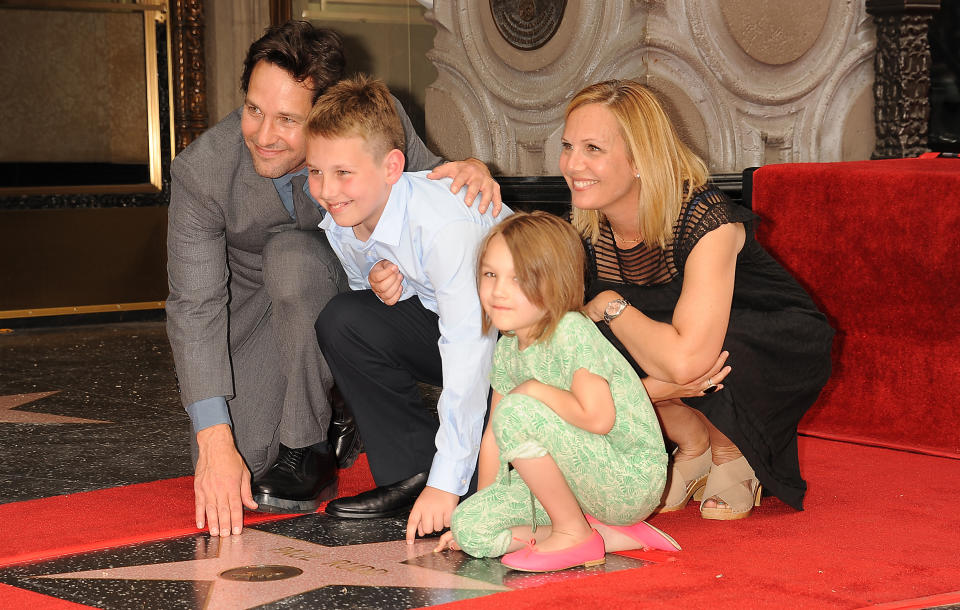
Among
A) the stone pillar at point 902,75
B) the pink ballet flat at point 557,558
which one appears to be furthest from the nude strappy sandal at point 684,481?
the stone pillar at point 902,75

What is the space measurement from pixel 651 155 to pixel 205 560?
3.20ft

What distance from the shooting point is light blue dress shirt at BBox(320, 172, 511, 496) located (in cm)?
182

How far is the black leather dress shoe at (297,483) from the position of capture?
203cm

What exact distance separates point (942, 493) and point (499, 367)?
3.14 ft

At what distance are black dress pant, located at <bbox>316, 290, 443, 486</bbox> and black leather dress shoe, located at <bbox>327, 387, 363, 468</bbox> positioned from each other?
34 cm

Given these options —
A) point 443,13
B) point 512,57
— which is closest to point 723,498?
point 512,57

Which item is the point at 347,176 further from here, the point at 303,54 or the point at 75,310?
the point at 75,310

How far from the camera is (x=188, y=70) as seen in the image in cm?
549

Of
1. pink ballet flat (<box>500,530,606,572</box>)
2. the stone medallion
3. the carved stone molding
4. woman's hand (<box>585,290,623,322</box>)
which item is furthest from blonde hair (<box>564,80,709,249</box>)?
the carved stone molding

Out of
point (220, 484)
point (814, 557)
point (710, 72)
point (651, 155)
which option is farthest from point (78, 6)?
point (814, 557)

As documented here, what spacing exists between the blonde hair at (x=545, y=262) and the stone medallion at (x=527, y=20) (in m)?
1.97

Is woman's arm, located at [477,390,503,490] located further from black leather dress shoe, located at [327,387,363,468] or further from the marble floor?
black leather dress shoe, located at [327,387,363,468]

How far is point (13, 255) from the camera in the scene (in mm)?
5234

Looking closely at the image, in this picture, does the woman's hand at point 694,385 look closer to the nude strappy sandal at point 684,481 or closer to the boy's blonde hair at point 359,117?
the nude strappy sandal at point 684,481
